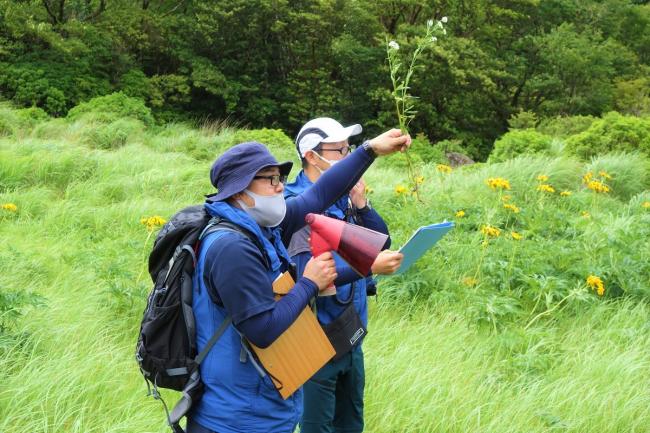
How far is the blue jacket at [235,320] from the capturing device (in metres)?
1.90

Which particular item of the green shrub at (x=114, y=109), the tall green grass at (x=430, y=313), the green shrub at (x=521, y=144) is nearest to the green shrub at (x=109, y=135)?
the green shrub at (x=114, y=109)

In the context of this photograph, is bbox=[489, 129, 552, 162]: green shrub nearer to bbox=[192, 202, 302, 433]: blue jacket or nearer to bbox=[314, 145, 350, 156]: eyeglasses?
bbox=[314, 145, 350, 156]: eyeglasses

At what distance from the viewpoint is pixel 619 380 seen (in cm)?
354

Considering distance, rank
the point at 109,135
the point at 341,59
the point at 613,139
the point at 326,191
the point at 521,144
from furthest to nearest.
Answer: the point at 341,59, the point at 109,135, the point at 521,144, the point at 613,139, the point at 326,191

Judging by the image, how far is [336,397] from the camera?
2.76m

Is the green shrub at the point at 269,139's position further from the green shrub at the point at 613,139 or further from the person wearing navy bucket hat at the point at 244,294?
the person wearing navy bucket hat at the point at 244,294

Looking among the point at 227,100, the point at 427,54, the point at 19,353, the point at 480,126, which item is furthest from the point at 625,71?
the point at 19,353

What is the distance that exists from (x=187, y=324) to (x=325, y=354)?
0.43m

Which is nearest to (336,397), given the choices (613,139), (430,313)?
(430,313)

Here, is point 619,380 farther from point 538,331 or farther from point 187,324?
point 187,324

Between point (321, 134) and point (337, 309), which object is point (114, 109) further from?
point (337, 309)

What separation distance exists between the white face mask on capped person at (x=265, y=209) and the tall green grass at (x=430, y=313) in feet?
4.19

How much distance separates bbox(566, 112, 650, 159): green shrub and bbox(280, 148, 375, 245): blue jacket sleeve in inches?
297

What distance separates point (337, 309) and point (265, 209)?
2.34ft
